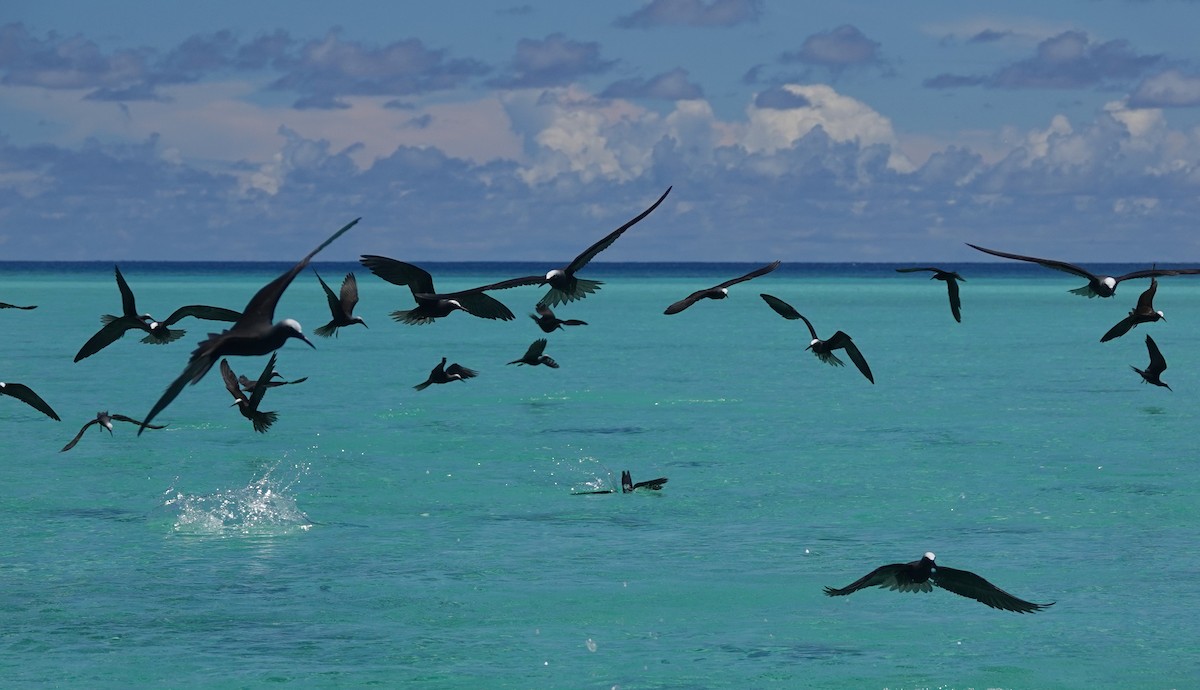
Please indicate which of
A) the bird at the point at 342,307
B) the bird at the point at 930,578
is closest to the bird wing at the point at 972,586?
the bird at the point at 930,578

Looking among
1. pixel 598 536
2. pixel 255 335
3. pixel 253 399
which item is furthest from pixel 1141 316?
→ pixel 255 335

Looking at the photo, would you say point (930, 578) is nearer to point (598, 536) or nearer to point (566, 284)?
point (566, 284)

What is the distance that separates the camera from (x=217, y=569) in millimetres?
26359

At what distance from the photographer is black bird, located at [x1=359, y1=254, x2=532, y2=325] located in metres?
20.7

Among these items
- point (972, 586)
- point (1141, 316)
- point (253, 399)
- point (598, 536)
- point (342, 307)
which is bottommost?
point (598, 536)

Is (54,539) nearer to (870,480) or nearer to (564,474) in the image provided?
(564,474)

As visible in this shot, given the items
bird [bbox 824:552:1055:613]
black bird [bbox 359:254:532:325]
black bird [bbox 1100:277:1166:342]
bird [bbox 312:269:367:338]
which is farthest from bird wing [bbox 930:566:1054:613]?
bird [bbox 312:269:367:338]

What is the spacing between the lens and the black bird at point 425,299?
20688 millimetres

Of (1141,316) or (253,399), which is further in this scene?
(253,399)

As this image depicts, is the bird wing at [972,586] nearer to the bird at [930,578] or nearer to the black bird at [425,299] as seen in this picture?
the bird at [930,578]

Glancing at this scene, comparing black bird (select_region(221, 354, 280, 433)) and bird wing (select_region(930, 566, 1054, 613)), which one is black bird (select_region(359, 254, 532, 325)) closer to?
black bird (select_region(221, 354, 280, 433))

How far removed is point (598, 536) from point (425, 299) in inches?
377

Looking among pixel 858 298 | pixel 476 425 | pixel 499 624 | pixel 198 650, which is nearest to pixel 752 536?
pixel 499 624

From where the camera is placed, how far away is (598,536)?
28.9 meters
